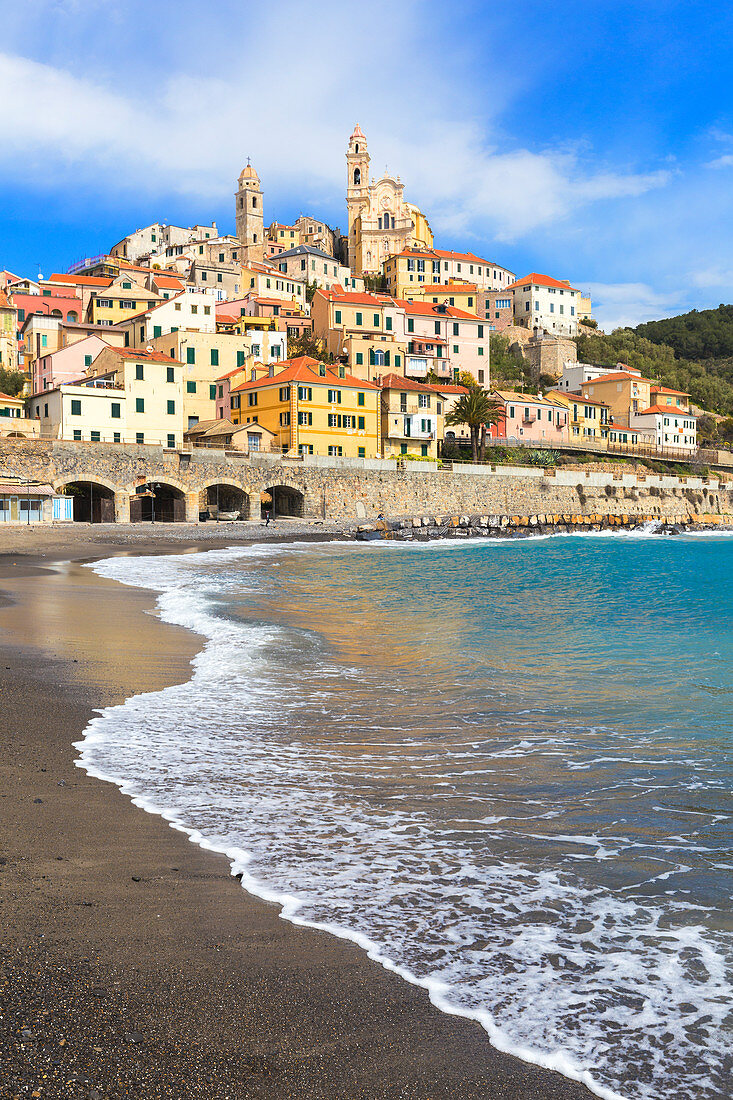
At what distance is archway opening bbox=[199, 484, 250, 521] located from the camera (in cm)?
5544

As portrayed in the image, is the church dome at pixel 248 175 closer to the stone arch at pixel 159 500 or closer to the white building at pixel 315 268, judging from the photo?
the white building at pixel 315 268

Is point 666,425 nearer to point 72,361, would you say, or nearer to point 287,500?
point 287,500

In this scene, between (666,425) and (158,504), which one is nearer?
(158,504)

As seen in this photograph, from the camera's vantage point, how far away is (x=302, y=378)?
59938mm

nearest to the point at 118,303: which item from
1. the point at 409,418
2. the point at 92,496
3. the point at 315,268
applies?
the point at 409,418

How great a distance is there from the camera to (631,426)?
97.6 meters

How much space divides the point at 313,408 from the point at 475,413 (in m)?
15.5

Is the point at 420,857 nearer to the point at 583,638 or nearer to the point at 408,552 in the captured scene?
the point at 583,638

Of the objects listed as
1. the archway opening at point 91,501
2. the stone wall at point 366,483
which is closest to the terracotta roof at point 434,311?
the stone wall at point 366,483

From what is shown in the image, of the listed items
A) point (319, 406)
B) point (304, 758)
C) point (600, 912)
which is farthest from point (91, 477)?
point (600, 912)

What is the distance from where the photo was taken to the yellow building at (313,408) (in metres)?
60.0

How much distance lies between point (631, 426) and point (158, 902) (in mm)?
100330

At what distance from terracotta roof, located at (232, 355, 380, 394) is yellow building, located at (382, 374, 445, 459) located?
8.99ft

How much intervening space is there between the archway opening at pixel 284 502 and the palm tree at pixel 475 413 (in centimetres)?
1887
